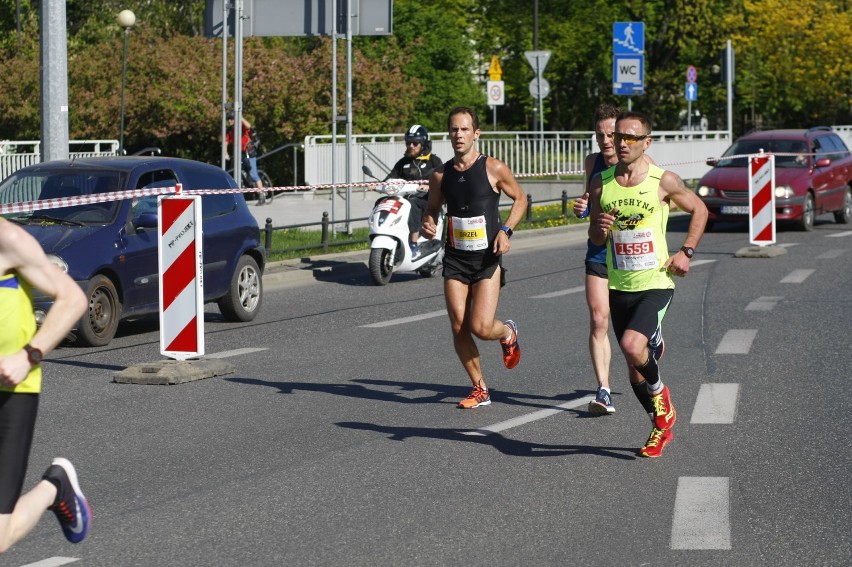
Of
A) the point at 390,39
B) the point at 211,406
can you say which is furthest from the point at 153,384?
the point at 390,39

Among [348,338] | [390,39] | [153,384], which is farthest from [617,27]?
[153,384]

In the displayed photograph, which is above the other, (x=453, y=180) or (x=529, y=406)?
(x=453, y=180)

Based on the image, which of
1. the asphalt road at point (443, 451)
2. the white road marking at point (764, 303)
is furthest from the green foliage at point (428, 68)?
the asphalt road at point (443, 451)

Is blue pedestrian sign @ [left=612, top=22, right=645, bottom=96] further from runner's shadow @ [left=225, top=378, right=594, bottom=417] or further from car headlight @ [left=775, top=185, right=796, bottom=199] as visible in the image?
runner's shadow @ [left=225, top=378, right=594, bottom=417]

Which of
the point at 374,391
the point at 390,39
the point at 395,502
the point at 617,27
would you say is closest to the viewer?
the point at 395,502

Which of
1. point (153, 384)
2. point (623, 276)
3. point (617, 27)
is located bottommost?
point (153, 384)

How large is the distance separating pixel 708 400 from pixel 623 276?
6.46 ft

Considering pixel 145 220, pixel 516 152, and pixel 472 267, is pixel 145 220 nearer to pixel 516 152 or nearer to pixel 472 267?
pixel 472 267

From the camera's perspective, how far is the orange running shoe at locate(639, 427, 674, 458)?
8094 mm

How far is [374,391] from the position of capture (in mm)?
10555

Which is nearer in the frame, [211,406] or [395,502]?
[395,502]

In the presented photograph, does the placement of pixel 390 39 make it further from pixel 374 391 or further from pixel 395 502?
pixel 395 502

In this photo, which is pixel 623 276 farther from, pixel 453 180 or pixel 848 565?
pixel 848 565

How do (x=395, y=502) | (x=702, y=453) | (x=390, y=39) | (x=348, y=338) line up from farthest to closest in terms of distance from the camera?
(x=390, y=39), (x=348, y=338), (x=702, y=453), (x=395, y=502)
